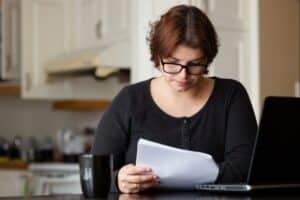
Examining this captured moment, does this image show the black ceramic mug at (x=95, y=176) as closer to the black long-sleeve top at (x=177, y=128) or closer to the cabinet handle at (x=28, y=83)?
the black long-sleeve top at (x=177, y=128)

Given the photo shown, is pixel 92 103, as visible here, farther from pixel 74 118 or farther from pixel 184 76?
pixel 184 76

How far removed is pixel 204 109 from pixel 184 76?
17 centimetres

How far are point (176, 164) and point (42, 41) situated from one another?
2.84m

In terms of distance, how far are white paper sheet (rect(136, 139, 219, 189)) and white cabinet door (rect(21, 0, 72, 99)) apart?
8.84 feet

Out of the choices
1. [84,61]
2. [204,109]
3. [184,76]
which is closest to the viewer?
[184,76]

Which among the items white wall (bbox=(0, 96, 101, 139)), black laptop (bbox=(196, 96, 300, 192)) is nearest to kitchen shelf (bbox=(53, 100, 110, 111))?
white wall (bbox=(0, 96, 101, 139))

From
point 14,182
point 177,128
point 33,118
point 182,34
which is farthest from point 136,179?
point 33,118

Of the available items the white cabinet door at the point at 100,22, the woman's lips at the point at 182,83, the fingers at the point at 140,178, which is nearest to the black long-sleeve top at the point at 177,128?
the woman's lips at the point at 182,83

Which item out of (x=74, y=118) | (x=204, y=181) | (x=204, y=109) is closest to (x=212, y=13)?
(x=204, y=109)

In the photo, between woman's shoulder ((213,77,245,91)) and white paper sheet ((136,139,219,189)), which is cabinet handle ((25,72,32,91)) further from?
white paper sheet ((136,139,219,189))

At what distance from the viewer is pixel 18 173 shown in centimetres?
399

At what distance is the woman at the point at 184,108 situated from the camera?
1.61 metres

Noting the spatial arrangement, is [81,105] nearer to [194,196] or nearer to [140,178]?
[140,178]

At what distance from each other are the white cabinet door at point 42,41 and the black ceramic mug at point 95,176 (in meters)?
2.70
